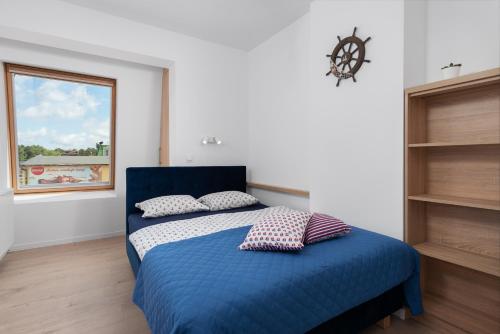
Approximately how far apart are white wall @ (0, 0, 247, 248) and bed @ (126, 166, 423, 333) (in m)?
1.80

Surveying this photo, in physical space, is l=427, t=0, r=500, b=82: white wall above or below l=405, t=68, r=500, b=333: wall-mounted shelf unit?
above

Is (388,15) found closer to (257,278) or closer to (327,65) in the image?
(327,65)

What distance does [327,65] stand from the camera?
2363 mm

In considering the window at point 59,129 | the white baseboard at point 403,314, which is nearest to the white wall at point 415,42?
the white baseboard at point 403,314

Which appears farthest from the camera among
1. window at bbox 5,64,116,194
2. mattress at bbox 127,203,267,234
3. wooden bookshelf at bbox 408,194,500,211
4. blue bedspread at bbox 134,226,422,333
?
window at bbox 5,64,116,194

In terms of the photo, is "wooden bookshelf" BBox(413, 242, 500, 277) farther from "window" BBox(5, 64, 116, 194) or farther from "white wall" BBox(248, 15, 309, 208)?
"window" BBox(5, 64, 116, 194)

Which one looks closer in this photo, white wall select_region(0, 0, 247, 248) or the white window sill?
white wall select_region(0, 0, 247, 248)

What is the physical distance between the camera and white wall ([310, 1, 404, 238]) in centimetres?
186

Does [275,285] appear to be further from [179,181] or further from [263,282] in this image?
[179,181]

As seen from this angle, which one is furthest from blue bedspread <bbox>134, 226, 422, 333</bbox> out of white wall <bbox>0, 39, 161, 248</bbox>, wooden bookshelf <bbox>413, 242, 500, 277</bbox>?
white wall <bbox>0, 39, 161, 248</bbox>

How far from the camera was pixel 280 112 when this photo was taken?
3.16 m

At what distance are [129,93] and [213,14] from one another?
1.62 metres

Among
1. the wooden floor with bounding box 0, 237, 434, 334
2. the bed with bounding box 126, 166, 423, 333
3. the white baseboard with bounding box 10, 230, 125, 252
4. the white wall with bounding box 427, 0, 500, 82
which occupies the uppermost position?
the white wall with bounding box 427, 0, 500, 82

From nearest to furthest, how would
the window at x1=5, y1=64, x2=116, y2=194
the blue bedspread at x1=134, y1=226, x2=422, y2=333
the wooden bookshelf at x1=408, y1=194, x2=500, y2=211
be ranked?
1. the blue bedspread at x1=134, y1=226, x2=422, y2=333
2. the wooden bookshelf at x1=408, y1=194, x2=500, y2=211
3. the window at x1=5, y1=64, x2=116, y2=194
